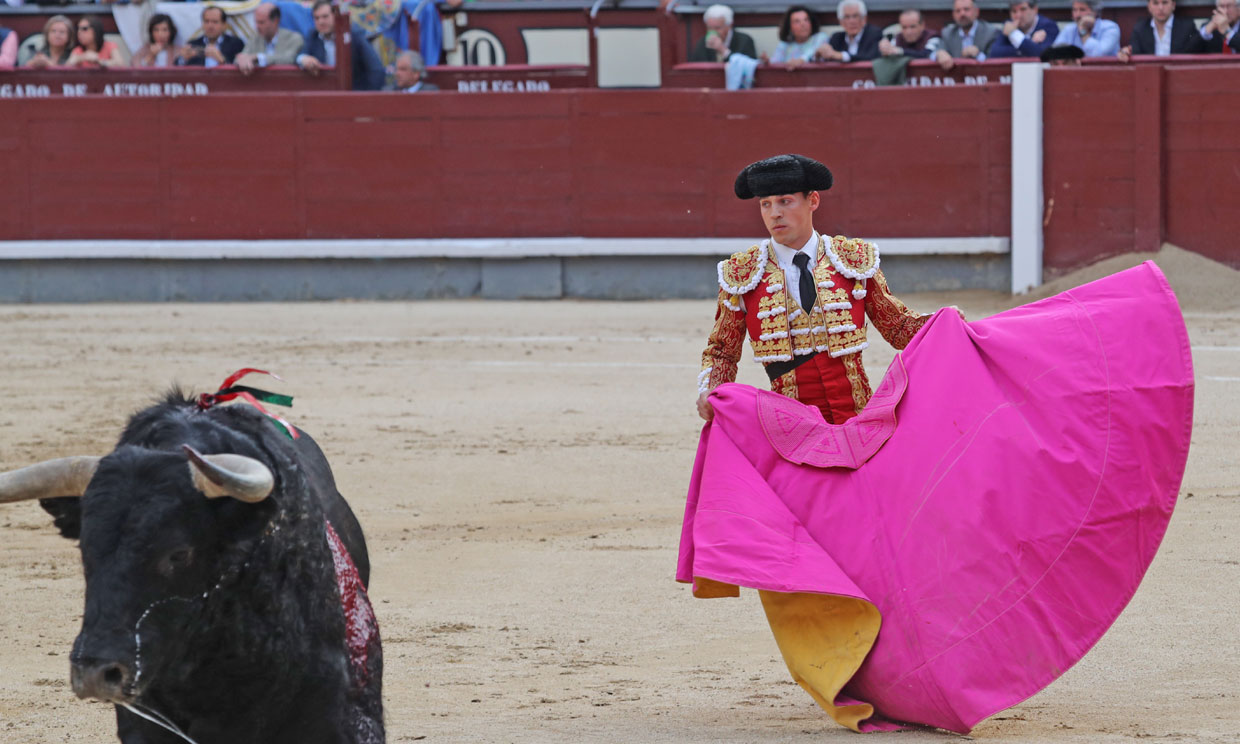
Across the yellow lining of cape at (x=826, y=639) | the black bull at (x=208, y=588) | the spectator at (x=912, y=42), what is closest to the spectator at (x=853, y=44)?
the spectator at (x=912, y=42)

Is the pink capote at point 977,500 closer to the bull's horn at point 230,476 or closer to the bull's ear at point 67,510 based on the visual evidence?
the bull's horn at point 230,476

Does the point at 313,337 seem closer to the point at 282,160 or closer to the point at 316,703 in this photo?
the point at 282,160

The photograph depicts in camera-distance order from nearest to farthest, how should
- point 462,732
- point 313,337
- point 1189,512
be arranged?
point 462,732
point 1189,512
point 313,337

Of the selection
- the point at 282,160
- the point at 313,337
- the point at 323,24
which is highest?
the point at 323,24

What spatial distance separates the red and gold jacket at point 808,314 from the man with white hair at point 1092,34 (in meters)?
7.32

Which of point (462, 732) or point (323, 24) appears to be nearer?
point (462, 732)

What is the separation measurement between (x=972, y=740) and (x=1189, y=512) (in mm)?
2353

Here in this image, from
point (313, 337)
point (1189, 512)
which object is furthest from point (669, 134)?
point (1189, 512)

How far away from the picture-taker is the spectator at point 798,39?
418 inches

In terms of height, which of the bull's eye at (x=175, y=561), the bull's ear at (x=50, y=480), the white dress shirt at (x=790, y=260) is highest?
the white dress shirt at (x=790, y=260)

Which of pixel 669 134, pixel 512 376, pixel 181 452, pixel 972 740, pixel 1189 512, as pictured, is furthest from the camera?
pixel 669 134

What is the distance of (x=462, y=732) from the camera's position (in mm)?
3127

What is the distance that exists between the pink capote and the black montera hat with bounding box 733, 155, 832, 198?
1.28 ft

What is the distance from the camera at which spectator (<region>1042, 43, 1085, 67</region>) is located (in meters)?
10.3
